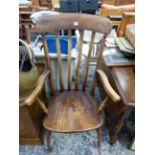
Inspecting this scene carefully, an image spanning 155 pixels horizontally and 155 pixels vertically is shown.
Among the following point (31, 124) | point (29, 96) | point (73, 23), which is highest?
point (73, 23)

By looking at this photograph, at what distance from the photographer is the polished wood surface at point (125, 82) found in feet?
3.35

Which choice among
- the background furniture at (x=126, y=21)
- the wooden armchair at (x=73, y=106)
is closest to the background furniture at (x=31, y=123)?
the wooden armchair at (x=73, y=106)

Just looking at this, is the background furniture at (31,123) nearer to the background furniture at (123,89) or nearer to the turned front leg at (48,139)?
the turned front leg at (48,139)

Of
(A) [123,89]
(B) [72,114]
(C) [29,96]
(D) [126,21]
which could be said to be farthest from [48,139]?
(D) [126,21]

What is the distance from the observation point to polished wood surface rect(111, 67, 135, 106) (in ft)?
3.35

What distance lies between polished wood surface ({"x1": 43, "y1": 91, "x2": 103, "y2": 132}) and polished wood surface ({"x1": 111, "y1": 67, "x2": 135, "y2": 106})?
0.24m

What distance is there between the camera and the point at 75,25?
1.13 meters

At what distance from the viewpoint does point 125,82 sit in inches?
44.6

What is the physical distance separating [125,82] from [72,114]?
43 cm

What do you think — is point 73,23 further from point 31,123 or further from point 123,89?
point 31,123

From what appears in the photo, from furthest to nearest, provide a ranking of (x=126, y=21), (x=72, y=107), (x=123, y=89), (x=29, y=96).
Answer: (x=126, y=21) → (x=72, y=107) → (x=123, y=89) → (x=29, y=96)
